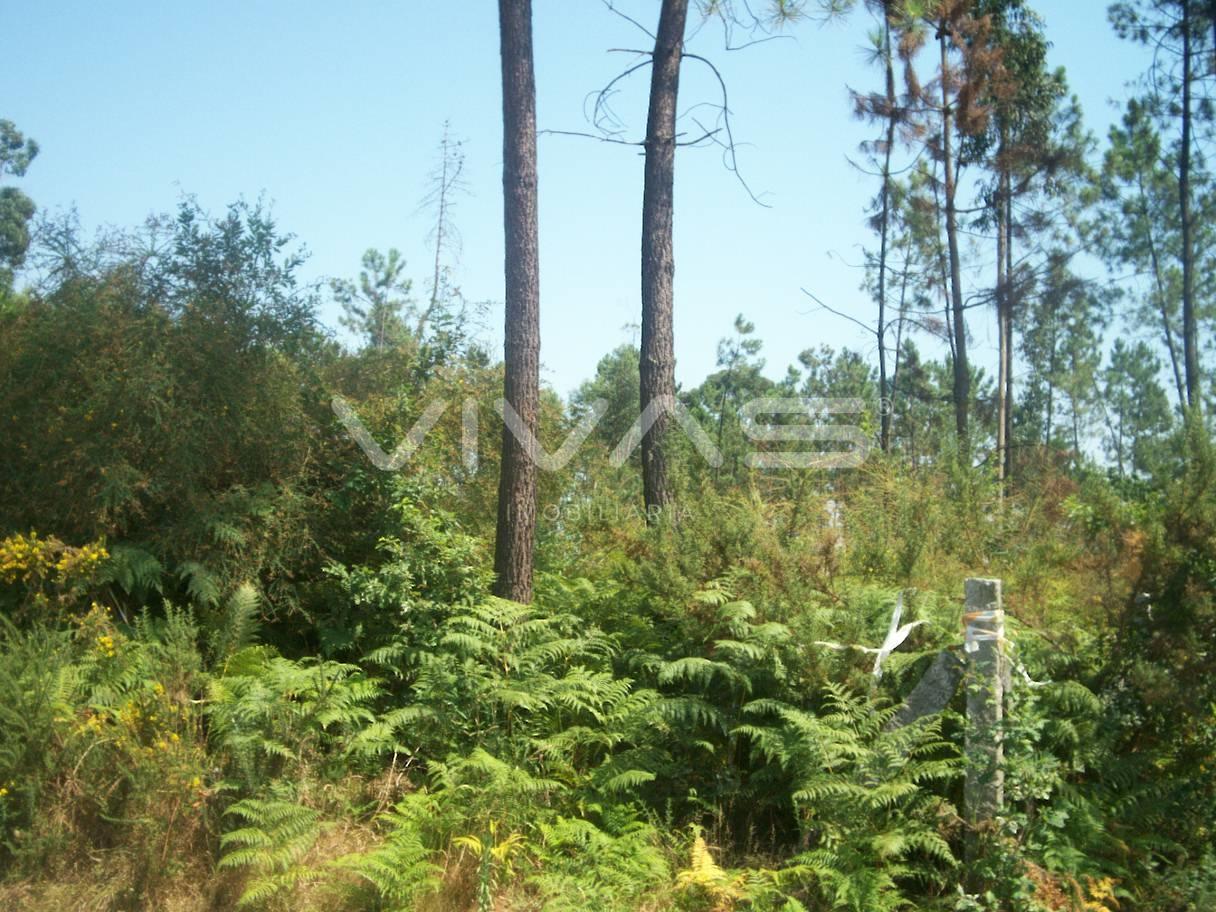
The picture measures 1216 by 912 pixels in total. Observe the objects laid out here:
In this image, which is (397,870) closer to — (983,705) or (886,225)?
(983,705)

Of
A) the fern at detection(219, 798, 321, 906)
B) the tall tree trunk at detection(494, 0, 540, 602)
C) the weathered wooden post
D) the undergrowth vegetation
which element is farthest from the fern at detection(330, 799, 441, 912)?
the tall tree trunk at detection(494, 0, 540, 602)

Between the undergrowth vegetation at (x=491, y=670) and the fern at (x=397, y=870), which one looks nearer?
the fern at (x=397, y=870)

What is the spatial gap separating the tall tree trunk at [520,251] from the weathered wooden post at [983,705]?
4.17m

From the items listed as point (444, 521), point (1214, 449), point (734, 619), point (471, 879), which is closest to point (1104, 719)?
point (1214, 449)

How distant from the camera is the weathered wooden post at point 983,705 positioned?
16.3ft

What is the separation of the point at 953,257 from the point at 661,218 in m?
12.3

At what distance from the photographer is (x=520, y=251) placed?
898 cm

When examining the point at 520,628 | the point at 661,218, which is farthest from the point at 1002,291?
the point at 520,628

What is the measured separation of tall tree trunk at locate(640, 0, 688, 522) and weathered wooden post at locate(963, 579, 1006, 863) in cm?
500

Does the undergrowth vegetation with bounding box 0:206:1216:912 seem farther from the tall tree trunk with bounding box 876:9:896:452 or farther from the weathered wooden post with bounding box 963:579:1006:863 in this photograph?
the tall tree trunk with bounding box 876:9:896:452

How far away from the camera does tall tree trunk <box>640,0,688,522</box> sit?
10.2m

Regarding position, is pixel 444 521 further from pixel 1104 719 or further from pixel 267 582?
pixel 1104 719

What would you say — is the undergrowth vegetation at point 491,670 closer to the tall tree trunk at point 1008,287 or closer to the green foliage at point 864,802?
the green foliage at point 864,802

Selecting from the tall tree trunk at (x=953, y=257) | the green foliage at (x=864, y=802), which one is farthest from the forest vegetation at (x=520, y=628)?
the tall tree trunk at (x=953, y=257)
